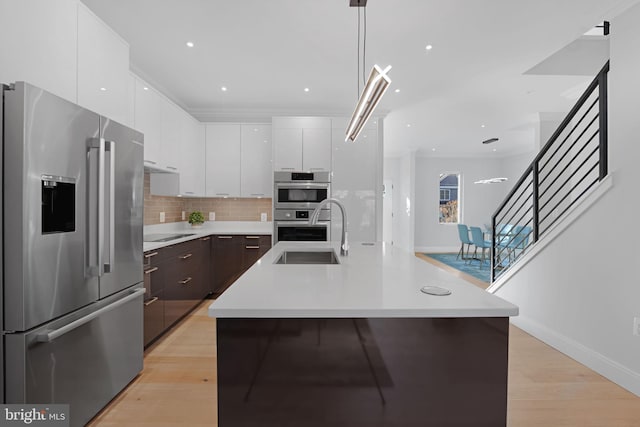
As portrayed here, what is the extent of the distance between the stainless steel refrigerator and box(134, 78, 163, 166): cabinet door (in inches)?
44.1

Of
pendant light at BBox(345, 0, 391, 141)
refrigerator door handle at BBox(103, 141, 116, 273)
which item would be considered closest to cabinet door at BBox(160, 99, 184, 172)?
refrigerator door handle at BBox(103, 141, 116, 273)

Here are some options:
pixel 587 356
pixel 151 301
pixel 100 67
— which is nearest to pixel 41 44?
pixel 100 67

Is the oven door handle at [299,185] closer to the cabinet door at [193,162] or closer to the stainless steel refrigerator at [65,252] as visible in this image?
the cabinet door at [193,162]

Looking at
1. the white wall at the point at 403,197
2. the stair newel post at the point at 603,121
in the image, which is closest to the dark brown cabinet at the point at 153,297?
the stair newel post at the point at 603,121

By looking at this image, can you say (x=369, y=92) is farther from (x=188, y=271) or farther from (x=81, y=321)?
(x=188, y=271)

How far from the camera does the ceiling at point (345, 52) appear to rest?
2439 mm

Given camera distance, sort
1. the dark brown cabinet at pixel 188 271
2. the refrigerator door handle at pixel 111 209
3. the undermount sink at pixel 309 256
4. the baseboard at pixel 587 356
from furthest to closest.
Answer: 1. the dark brown cabinet at pixel 188 271
2. the undermount sink at pixel 309 256
3. the baseboard at pixel 587 356
4. the refrigerator door handle at pixel 111 209

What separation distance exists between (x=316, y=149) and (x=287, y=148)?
0.40 meters

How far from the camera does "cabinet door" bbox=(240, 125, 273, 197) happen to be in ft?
15.4

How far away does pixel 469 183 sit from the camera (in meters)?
9.26

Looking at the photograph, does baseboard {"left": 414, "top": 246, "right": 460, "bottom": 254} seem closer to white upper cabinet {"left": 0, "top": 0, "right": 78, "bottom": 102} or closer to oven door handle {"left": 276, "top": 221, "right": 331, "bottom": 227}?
oven door handle {"left": 276, "top": 221, "right": 331, "bottom": 227}

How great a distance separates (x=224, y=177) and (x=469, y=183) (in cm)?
720

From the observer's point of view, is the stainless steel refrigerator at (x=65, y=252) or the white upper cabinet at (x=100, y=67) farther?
the white upper cabinet at (x=100, y=67)

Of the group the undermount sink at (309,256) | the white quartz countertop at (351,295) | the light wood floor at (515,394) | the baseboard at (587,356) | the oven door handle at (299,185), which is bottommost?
the light wood floor at (515,394)
